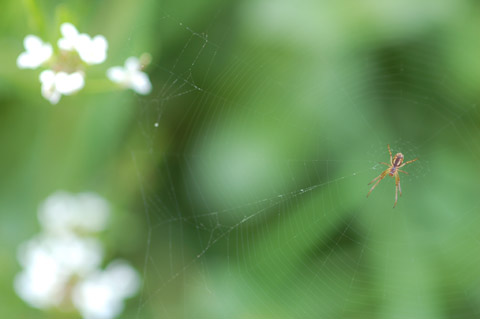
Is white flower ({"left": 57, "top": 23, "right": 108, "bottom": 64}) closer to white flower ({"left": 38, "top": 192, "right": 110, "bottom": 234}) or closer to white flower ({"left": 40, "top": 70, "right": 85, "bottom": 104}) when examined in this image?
white flower ({"left": 40, "top": 70, "right": 85, "bottom": 104})

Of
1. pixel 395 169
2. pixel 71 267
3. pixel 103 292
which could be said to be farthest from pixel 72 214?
pixel 395 169

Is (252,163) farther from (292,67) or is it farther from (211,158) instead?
(292,67)

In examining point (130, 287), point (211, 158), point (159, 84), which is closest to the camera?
point (130, 287)

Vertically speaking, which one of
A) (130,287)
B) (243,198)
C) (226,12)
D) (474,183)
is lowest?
(474,183)

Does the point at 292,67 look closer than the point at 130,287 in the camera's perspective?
No

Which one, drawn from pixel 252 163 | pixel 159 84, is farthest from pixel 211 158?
pixel 159 84

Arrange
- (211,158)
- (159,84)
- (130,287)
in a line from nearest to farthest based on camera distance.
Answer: (130,287) < (159,84) < (211,158)

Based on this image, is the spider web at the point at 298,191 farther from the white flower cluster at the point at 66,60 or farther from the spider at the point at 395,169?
the white flower cluster at the point at 66,60

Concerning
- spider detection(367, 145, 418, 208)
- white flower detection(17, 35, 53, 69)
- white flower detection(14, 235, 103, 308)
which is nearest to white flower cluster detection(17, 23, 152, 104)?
white flower detection(17, 35, 53, 69)
